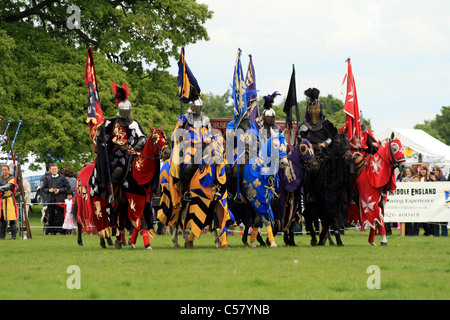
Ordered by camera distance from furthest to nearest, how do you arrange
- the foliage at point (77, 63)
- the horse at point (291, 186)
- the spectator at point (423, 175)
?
the foliage at point (77, 63) → the spectator at point (423, 175) → the horse at point (291, 186)

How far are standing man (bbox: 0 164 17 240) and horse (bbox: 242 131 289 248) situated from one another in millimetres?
8108

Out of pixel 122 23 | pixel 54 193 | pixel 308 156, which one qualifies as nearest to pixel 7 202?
pixel 54 193

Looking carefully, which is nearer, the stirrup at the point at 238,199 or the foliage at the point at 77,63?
the stirrup at the point at 238,199

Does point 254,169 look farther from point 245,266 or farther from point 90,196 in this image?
point 245,266

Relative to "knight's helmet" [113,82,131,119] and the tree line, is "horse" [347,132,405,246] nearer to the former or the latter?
"knight's helmet" [113,82,131,119]

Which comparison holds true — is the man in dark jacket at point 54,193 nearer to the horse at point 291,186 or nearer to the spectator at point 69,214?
the spectator at point 69,214

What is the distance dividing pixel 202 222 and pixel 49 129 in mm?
20084

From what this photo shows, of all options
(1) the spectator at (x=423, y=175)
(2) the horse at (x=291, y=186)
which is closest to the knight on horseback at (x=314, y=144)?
(2) the horse at (x=291, y=186)

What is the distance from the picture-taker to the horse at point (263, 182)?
50.6 ft

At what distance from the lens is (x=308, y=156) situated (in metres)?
15.6

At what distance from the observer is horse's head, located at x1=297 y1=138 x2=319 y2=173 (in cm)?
1541

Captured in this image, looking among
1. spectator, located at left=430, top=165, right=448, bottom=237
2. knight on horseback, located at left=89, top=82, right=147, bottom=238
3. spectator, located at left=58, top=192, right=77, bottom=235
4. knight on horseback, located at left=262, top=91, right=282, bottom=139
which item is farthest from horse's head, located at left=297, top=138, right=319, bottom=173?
spectator, located at left=58, top=192, right=77, bottom=235

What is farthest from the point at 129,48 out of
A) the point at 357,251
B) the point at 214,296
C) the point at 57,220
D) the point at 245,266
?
the point at 214,296

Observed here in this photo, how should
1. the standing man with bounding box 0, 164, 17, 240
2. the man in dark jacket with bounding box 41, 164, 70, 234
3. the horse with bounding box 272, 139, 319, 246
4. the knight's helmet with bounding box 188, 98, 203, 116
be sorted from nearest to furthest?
the knight's helmet with bounding box 188, 98, 203, 116 < the horse with bounding box 272, 139, 319, 246 < the standing man with bounding box 0, 164, 17, 240 < the man in dark jacket with bounding box 41, 164, 70, 234
